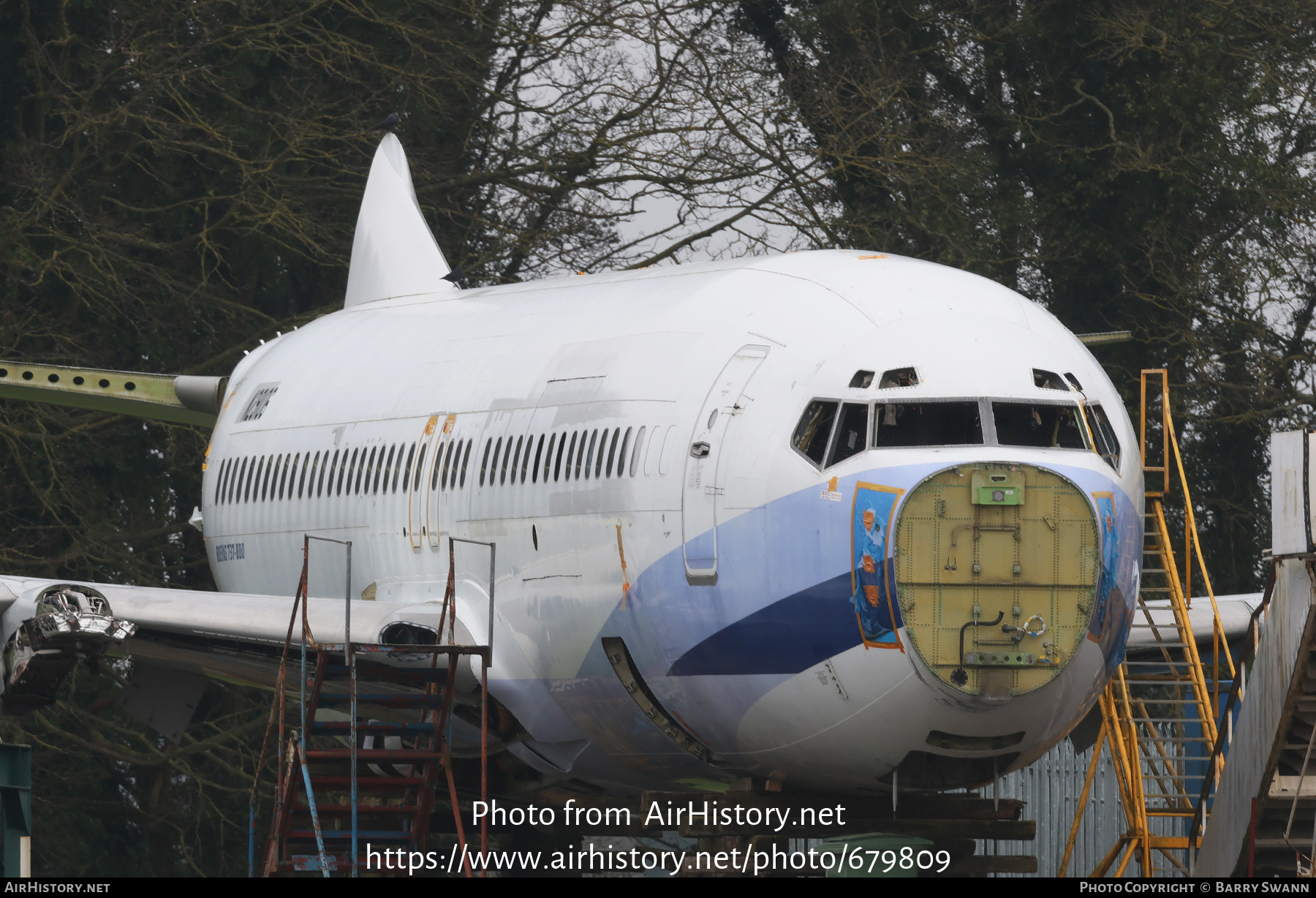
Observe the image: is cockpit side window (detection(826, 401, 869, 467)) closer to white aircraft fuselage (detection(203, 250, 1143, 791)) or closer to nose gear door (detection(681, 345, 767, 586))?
white aircraft fuselage (detection(203, 250, 1143, 791))

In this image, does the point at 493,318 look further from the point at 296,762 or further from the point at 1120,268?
the point at 1120,268

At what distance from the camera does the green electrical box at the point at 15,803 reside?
1498cm

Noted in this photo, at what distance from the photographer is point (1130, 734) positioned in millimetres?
18719

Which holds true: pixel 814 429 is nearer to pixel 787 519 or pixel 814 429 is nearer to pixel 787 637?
pixel 787 519

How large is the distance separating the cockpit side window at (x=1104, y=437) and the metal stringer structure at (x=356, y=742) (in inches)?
183

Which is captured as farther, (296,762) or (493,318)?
(493,318)

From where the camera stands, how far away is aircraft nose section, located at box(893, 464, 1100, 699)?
44.4 feet

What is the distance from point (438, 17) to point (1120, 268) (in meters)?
12.0

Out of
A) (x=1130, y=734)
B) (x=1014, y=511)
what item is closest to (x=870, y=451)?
(x=1014, y=511)

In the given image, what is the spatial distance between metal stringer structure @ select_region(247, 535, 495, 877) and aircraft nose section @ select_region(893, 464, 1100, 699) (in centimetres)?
382

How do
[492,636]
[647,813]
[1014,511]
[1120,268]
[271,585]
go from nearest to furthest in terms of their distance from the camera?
1. [1014,511]
2. [647,813]
3. [492,636]
4. [271,585]
5. [1120,268]

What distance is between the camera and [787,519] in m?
14.1

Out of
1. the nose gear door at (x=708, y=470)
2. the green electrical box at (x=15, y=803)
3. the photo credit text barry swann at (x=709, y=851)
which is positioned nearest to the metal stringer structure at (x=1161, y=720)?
the photo credit text barry swann at (x=709, y=851)
